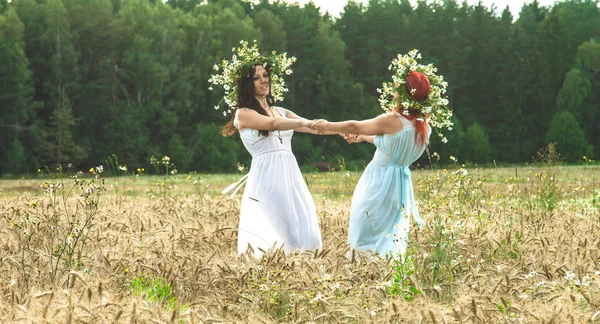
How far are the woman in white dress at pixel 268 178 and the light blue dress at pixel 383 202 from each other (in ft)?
2.08

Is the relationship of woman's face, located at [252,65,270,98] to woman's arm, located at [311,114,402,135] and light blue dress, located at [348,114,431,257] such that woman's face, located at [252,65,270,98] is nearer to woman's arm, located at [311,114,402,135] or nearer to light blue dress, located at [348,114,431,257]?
woman's arm, located at [311,114,402,135]

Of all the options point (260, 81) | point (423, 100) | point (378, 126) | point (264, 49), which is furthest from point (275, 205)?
point (264, 49)

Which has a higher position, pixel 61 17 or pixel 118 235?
pixel 61 17

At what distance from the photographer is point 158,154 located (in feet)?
187

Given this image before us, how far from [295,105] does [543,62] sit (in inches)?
878

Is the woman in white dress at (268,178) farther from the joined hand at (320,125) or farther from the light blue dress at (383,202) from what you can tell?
the light blue dress at (383,202)

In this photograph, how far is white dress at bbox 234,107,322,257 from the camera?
8.43m

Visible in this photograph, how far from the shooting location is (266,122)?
27.2 ft

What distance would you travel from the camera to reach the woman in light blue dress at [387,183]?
781cm

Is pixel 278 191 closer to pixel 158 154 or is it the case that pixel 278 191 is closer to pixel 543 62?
pixel 158 154

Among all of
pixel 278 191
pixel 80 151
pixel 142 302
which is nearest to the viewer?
pixel 142 302

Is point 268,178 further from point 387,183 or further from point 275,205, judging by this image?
point 387,183

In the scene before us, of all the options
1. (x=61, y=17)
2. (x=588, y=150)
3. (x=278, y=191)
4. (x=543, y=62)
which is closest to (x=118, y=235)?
(x=278, y=191)

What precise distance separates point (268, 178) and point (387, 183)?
1.29 metres
